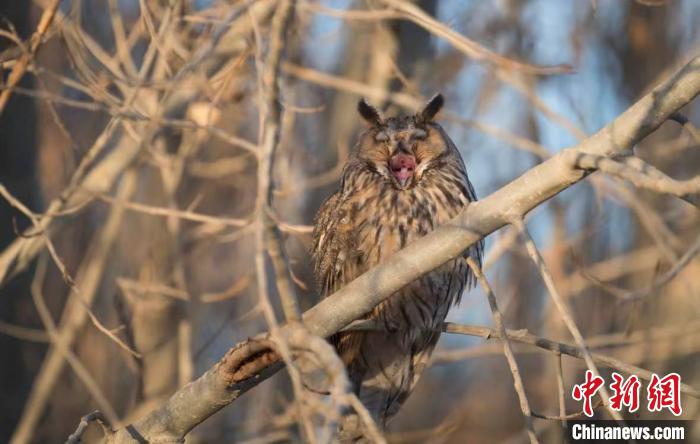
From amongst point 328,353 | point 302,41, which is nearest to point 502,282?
point 302,41

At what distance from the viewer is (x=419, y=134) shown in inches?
152

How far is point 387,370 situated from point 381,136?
0.97 meters

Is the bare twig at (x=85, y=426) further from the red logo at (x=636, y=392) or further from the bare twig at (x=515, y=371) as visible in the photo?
the red logo at (x=636, y=392)

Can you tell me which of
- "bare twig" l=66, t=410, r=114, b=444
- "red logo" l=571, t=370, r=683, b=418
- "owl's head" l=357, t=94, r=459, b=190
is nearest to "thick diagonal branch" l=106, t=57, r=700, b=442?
"bare twig" l=66, t=410, r=114, b=444

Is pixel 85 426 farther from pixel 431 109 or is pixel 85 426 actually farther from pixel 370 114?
pixel 431 109

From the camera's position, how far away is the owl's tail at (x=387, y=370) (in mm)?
3893

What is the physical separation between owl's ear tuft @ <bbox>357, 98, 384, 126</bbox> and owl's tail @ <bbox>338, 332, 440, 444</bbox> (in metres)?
0.88

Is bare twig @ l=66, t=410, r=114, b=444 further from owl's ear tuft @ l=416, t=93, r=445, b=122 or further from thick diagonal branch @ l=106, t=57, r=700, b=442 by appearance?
owl's ear tuft @ l=416, t=93, r=445, b=122

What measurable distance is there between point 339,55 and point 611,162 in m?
5.02

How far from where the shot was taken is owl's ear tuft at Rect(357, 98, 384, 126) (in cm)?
390

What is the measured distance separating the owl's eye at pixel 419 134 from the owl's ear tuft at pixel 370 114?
144 mm

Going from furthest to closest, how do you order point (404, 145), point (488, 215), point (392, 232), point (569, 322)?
1. point (404, 145)
2. point (392, 232)
3. point (488, 215)
4. point (569, 322)

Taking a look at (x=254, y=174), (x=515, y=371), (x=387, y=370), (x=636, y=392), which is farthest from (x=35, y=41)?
(x=254, y=174)

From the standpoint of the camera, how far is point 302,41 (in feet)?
18.2
